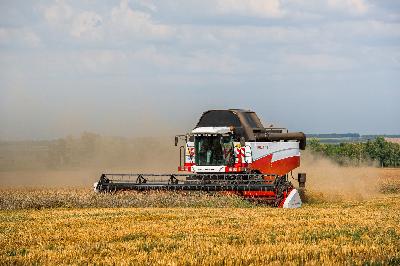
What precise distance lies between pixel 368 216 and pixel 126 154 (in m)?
30.3

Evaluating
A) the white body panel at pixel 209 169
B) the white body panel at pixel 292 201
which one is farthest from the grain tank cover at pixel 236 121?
the white body panel at pixel 292 201

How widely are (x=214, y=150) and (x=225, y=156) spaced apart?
0.50 m

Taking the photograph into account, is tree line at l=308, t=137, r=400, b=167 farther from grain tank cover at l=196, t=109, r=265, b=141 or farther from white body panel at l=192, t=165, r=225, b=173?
white body panel at l=192, t=165, r=225, b=173

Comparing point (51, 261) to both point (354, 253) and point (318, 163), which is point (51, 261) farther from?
point (318, 163)

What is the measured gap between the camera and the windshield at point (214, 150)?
88.6 ft

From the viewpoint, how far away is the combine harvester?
25297mm

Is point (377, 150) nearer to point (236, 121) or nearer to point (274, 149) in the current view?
point (274, 149)

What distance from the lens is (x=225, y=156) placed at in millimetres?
27062

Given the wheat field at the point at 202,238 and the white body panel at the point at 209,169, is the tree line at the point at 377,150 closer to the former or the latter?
the white body panel at the point at 209,169

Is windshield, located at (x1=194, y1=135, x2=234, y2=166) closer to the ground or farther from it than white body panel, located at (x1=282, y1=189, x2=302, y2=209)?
farther from it

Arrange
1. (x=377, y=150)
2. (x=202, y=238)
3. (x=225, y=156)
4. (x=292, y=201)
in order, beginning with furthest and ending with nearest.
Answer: (x=377, y=150) → (x=225, y=156) → (x=292, y=201) → (x=202, y=238)

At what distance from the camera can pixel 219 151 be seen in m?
27.2

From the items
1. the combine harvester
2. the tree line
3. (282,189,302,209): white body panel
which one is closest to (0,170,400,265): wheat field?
(282,189,302,209): white body panel

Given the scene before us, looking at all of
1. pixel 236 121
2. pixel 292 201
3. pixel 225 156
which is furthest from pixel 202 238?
pixel 236 121
